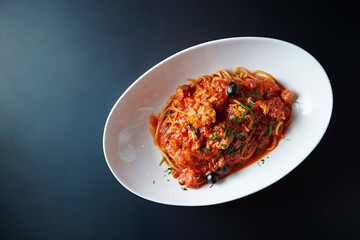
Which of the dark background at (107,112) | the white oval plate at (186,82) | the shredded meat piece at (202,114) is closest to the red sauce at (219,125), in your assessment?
the shredded meat piece at (202,114)

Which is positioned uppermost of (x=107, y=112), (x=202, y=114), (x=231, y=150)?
(x=107, y=112)

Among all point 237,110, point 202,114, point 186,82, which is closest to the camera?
point 202,114

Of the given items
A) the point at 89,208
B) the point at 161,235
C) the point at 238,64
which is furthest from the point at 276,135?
the point at 89,208

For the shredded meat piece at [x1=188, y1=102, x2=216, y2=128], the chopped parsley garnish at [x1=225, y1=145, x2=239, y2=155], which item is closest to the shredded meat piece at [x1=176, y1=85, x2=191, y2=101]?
the shredded meat piece at [x1=188, y1=102, x2=216, y2=128]

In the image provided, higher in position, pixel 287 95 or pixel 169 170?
pixel 287 95

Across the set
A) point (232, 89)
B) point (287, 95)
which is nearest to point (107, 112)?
point (232, 89)

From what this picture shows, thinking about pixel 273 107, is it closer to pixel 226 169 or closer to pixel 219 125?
pixel 219 125

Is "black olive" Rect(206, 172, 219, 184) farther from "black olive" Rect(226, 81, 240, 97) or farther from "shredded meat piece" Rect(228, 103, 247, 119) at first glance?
"black olive" Rect(226, 81, 240, 97)
